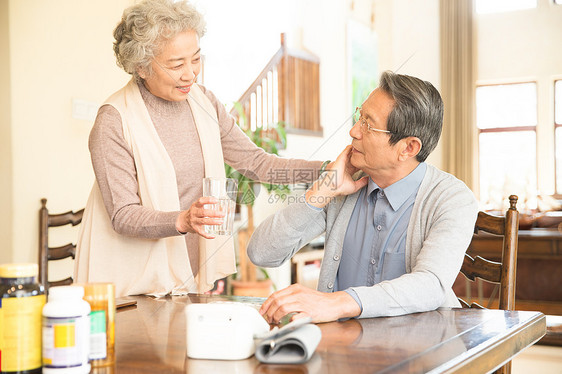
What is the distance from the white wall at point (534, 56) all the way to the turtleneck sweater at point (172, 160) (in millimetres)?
7599

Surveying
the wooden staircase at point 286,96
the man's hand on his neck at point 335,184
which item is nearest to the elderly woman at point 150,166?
the man's hand on his neck at point 335,184

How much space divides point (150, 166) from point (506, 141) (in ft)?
→ 26.9

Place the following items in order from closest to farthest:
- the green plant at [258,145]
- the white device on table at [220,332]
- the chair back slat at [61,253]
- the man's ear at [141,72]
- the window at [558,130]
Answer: the white device on table at [220,332], the man's ear at [141,72], the chair back slat at [61,253], the green plant at [258,145], the window at [558,130]

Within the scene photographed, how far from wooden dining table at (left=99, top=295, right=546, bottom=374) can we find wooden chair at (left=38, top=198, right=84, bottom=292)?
165 centimetres

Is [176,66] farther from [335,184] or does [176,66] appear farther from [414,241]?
[414,241]

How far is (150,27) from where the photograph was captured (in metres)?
1.78

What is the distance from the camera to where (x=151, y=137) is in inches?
72.4

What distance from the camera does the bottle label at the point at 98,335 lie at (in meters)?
0.92

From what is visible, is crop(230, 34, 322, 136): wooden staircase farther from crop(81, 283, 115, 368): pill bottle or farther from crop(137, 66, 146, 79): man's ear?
crop(81, 283, 115, 368): pill bottle

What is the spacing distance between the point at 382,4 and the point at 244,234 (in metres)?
5.54

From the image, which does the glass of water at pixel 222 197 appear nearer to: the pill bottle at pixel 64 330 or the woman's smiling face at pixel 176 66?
the woman's smiling face at pixel 176 66

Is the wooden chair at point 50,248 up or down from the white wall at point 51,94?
down

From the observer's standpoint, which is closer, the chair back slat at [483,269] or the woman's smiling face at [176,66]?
the chair back slat at [483,269]

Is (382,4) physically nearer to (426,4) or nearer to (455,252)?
(426,4)
